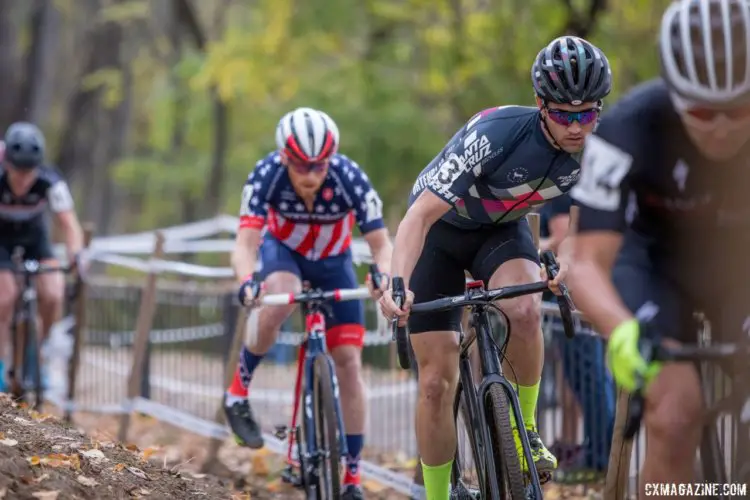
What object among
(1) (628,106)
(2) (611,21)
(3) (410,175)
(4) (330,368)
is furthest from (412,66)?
(1) (628,106)

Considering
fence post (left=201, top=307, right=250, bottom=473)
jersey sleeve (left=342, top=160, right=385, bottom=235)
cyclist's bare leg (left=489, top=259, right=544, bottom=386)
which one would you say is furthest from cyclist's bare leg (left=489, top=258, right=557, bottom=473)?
fence post (left=201, top=307, right=250, bottom=473)

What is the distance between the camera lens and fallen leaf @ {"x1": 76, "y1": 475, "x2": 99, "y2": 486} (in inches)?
206

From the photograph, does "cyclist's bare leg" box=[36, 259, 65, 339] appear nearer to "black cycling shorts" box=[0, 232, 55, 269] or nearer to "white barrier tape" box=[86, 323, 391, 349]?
"black cycling shorts" box=[0, 232, 55, 269]

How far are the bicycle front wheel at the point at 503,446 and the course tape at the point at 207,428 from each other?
1.96 metres

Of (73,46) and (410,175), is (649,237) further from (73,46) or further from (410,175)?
(73,46)

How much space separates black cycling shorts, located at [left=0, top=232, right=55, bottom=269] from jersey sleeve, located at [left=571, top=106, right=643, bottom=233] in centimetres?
777

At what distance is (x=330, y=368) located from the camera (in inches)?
267

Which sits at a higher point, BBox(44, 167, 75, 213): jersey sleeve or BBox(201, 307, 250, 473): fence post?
BBox(44, 167, 75, 213): jersey sleeve

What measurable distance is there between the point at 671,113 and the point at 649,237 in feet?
1.62

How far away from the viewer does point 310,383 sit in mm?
6977

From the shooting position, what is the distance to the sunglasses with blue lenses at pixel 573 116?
16.8ft

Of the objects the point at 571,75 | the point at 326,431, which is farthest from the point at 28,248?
the point at 571,75

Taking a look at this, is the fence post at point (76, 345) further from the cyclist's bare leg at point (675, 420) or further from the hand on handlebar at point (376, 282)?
the cyclist's bare leg at point (675, 420)

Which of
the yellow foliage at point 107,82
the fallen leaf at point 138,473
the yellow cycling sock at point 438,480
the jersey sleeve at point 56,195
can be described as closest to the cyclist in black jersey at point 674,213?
the yellow cycling sock at point 438,480
